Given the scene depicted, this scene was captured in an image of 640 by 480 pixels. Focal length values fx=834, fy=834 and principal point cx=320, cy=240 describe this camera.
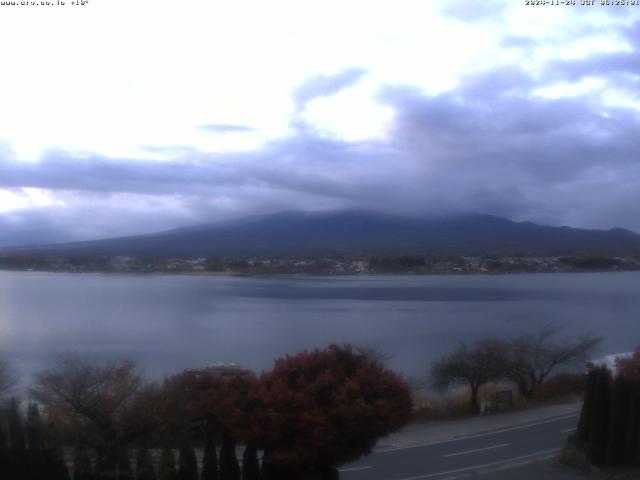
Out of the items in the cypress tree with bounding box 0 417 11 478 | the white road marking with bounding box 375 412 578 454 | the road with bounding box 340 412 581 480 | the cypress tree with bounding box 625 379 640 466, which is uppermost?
the cypress tree with bounding box 0 417 11 478

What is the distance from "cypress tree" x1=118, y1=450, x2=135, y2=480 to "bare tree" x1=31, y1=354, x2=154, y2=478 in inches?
3.1

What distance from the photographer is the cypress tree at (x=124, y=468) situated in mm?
10531

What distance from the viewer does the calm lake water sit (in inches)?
1481

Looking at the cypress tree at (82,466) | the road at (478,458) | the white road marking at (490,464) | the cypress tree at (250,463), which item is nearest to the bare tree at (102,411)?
the cypress tree at (82,466)

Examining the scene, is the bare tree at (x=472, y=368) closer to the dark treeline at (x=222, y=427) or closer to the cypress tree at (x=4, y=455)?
the dark treeline at (x=222, y=427)

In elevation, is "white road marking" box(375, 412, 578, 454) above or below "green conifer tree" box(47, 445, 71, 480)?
below

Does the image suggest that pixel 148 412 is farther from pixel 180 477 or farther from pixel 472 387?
pixel 472 387

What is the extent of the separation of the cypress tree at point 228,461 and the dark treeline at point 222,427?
0.01 m

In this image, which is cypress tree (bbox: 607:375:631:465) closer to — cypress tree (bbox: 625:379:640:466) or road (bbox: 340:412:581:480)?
cypress tree (bbox: 625:379:640:466)

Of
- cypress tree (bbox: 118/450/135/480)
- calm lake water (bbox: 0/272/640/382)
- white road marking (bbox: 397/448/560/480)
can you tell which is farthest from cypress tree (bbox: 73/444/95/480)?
calm lake water (bbox: 0/272/640/382)

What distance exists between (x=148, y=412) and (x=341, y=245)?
141999 millimetres

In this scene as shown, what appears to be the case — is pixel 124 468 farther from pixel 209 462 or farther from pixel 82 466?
pixel 209 462

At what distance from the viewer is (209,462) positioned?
10.5 m

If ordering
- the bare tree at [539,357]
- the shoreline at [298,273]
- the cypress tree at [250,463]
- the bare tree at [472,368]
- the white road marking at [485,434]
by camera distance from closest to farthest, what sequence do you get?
the cypress tree at [250,463] < the white road marking at [485,434] < the bare tree at [472,368] < the bare tree at [539,357] < the shoreline at [298,273]
